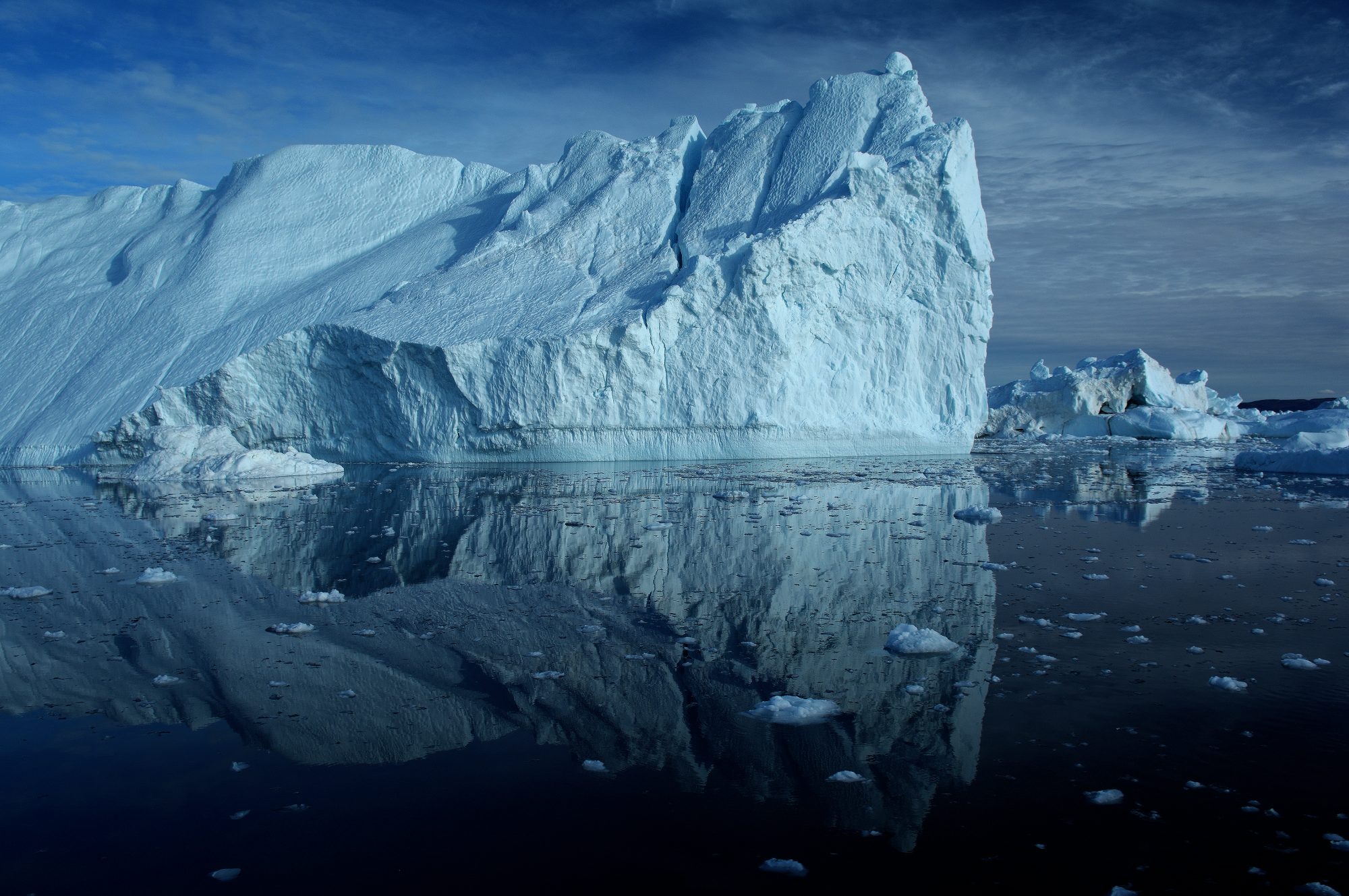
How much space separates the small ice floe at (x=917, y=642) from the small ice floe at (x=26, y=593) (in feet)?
15.2

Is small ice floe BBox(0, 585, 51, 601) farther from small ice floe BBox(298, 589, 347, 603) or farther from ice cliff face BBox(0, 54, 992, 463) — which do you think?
ice cliff face BBox(0, 54, 992, 463)

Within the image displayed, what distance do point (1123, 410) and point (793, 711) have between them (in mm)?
30780

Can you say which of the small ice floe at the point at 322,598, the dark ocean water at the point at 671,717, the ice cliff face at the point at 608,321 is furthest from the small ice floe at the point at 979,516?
the ice cliff face at the point at 608,321

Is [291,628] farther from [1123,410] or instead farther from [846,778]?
[1123,410]

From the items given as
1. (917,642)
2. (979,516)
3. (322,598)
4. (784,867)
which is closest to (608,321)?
(979,516)

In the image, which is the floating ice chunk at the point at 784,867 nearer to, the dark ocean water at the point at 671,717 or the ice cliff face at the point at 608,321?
the dark ocean water at the point at 671,717

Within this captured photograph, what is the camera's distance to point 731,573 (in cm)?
527

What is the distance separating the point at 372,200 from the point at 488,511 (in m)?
14.3

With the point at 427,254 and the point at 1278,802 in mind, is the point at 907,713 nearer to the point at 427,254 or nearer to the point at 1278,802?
the point at 1278,802

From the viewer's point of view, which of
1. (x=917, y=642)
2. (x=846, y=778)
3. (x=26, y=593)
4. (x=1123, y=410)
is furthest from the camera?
(x=1123, y=410)

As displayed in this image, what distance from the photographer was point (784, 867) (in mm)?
2066

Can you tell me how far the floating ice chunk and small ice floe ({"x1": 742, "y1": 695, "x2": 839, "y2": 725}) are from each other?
857 mm

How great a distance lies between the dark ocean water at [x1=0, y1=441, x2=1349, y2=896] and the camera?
7.00 feet

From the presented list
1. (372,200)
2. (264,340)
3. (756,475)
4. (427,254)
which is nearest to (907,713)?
(756,475)
